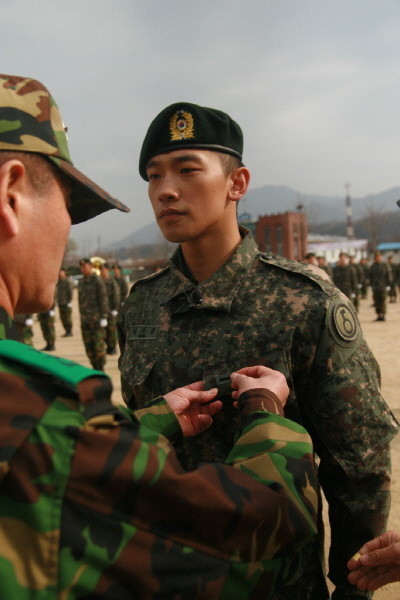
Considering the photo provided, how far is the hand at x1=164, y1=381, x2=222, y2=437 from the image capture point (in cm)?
167

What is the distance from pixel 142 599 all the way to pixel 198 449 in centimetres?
99

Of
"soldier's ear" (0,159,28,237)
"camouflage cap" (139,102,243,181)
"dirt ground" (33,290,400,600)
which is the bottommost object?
"dirt ground" (33,290,400,600)

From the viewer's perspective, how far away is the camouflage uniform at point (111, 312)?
1266 cm

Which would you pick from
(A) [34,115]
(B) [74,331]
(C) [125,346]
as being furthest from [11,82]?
(B) [74,331]

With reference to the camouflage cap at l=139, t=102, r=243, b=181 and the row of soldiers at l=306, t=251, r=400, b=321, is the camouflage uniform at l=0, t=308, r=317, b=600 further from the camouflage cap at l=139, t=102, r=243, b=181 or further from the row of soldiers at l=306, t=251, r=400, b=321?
the row of soldiers at l=306, t=251, r=400, b=321

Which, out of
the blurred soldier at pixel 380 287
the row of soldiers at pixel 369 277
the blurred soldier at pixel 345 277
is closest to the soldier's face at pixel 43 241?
the row of soldiers at pixel 369 277

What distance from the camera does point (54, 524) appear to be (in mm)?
865

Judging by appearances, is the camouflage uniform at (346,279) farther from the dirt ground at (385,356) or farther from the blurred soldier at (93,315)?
the blurred soldier at (93,315)

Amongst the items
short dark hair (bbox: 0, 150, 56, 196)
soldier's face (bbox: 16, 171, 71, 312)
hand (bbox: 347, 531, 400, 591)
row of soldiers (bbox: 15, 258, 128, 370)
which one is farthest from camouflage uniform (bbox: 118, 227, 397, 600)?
row of soldiers (bbox: 15, 258, 128, 370)

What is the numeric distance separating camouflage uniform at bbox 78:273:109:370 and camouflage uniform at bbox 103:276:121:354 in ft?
6.22

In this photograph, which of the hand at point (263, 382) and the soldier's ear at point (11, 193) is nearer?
the soldier's ear at point (11, 193)

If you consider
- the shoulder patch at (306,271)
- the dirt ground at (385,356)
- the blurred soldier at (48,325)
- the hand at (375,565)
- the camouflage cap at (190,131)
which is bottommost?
the dirt ground at (385,356)

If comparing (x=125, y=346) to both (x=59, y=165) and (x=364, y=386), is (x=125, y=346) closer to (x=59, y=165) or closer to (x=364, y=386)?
(x=364, y=386)

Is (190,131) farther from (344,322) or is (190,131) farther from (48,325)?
(48,325)
